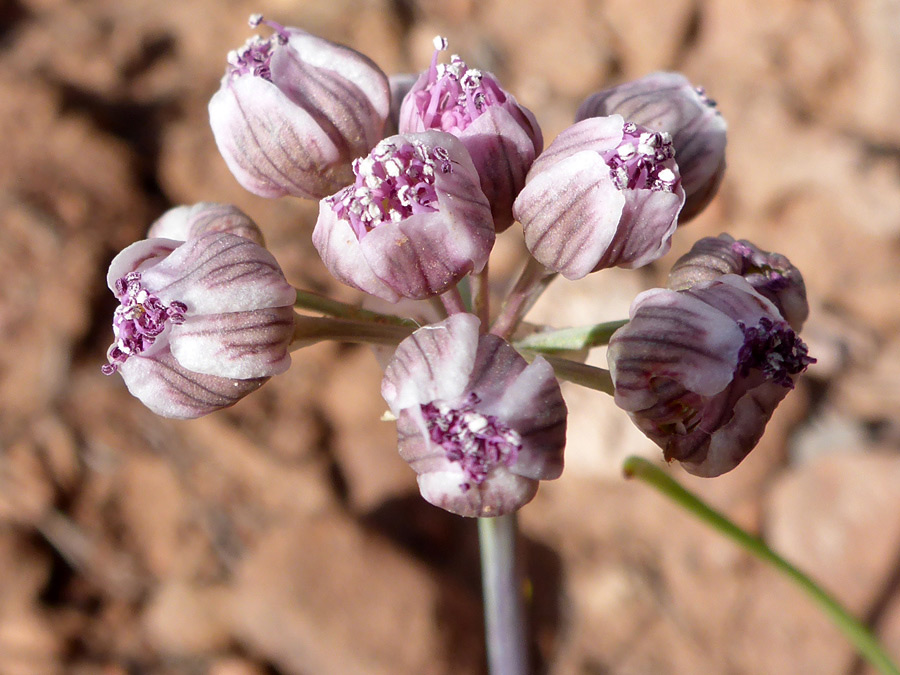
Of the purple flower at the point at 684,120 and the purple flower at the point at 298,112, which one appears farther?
the purple flower at the point at 684,120

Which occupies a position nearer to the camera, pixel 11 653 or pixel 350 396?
pixel 11 653

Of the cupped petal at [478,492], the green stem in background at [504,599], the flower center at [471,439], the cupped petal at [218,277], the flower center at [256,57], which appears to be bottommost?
the green stem in background at [504,599]

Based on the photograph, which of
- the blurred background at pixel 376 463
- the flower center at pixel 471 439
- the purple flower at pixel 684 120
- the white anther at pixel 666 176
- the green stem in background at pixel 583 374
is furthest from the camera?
the blurred background at pixel 376 463

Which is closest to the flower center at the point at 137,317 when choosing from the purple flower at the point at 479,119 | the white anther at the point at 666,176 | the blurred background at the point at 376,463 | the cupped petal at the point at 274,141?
the cupped petal at the point at 274,141

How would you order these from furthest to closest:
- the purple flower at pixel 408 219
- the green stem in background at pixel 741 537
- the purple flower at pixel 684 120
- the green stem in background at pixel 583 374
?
1. the green stem in background at pixel 741 537
2. the purple flower at pixel 684 120
3. the green stem in background at pixel 583 374
4. the purple flower at pixel 408 219

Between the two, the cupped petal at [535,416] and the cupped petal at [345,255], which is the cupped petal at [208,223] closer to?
the cupped petal at [345,255]

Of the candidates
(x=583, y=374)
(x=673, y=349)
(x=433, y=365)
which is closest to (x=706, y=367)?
(x=673, y=349)

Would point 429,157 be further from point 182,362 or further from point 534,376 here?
point 182,362

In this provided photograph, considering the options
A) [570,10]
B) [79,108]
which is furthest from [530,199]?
[570,10]
